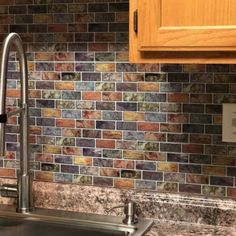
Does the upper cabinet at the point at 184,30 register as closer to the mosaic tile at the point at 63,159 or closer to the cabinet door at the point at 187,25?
the cabinet door at the point at 187,25

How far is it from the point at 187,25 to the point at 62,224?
758 mm

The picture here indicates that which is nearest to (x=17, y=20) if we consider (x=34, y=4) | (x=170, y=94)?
(x=34, y=4)

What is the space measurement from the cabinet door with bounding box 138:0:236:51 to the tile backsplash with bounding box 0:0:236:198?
13.6 inches

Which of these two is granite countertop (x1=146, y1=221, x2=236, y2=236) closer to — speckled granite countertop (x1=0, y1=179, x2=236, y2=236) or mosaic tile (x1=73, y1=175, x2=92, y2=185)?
speckled granite countertop (x1=0, y1=179, x2=236, y2=236)

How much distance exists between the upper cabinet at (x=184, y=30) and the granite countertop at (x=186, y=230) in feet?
1.78

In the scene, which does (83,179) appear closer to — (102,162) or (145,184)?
(102,162)

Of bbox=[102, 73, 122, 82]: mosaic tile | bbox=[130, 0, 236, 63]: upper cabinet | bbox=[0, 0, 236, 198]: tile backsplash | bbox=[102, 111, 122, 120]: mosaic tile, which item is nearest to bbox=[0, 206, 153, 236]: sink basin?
bbox=[0, 0, 236, 198]: tile backsplash

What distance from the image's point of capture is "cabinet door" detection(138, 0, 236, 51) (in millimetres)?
1116

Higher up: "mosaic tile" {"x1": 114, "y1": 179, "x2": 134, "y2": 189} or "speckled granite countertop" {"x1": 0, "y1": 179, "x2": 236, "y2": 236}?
"mosaic tile" {"x1": 114, "y1": 179, "x2": 134, "y2": 189}

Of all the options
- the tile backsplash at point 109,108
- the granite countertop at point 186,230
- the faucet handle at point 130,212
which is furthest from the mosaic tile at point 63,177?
the granite countertop at point 186,230

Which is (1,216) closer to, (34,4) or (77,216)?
(77,216)

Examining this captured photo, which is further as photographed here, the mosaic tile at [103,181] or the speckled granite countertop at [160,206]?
the mosaic tile at [103,181]

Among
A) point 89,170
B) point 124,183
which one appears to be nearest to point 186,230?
point 124,183

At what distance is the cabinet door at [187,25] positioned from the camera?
112cm
